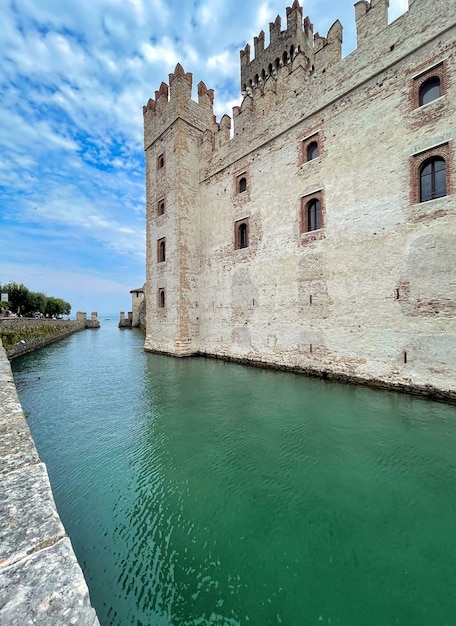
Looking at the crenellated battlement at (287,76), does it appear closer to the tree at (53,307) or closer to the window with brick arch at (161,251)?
the window with brick arch at (161,251)

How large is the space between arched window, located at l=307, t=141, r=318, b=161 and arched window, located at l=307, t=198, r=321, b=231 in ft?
5.39

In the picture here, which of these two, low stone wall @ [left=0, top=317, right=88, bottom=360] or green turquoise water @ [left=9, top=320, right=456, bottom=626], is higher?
low stone wall @ [left=0, top=317, right=88, bottom=360]

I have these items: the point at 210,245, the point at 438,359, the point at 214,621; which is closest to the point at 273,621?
the point at 214,621

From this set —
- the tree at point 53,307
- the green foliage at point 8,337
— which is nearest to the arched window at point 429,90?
the green foliage at point 8,337

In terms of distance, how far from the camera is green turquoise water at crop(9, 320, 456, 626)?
229 centimetres

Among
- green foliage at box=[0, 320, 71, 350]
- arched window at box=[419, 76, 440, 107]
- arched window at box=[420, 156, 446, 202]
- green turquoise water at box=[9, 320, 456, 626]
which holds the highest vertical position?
arched window at box=[419, 76, 440, 107]

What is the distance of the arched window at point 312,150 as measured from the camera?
10.4 meters

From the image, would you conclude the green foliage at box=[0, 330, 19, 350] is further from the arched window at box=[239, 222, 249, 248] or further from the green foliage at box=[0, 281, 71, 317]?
the green foliage at box=[0, 281, 71, 317]

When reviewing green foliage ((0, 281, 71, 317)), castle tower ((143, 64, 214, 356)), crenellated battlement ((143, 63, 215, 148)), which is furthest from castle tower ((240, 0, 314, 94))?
green foliage ((0, 281, 71, 317))

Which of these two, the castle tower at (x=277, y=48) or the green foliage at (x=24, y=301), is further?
the green foliage at (x=24, y=301)

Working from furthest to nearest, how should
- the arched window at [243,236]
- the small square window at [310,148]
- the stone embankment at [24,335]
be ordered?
the stone embankment at [24,335], the arched window at [243,236], the small square window at [310,148]

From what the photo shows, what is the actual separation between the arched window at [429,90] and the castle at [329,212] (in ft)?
0.09

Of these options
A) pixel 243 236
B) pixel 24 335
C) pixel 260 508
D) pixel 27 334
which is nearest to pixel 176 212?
pixel 243 236

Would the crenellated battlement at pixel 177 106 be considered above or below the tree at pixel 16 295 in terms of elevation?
above
